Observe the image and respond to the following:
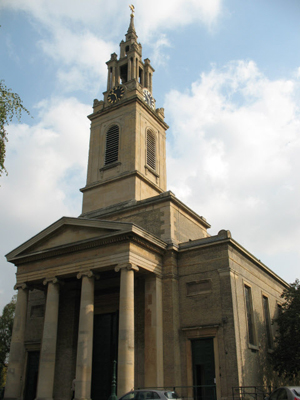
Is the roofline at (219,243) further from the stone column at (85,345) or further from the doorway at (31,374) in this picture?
the doorway at (31,374)

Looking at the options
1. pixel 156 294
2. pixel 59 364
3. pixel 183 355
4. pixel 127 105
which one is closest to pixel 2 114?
pixel 156 294

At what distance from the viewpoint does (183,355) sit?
74.6 ft

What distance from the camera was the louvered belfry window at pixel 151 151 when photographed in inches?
1312

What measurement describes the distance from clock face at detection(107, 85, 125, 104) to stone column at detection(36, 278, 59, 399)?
17443 millimetres

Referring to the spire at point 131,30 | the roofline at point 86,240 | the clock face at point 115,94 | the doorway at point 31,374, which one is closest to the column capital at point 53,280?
the roofline at point 86,240

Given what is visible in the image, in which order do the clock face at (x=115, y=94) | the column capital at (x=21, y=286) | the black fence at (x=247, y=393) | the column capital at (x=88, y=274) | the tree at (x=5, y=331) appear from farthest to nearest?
the tree at (x=5, y=331) < the clock face at (x=115, y=94) < the column capital at (x=21, y=286) < the column capital at (x=88, y=274) < the black fence at (x=247, y=393)

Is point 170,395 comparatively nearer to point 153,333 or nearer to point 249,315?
point 153,333

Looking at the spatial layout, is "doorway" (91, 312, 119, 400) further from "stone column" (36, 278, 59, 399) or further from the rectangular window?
the rectangular window

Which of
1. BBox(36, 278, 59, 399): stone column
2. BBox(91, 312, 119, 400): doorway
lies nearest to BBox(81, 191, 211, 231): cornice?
BBox(36, 278, 59, 399): stone column

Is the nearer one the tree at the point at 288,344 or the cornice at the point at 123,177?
the tree at the point at 288,344

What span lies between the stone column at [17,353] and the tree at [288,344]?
1525cm

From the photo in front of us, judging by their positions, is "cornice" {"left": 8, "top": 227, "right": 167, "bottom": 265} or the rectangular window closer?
"cornice" {"left": 8, "top": 227, "right": 167, "bottom": 265}

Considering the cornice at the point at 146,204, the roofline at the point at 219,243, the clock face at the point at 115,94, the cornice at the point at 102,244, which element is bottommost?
the cornice at the point at 102,244

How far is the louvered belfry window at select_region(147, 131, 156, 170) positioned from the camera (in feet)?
109
